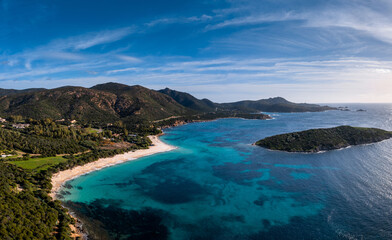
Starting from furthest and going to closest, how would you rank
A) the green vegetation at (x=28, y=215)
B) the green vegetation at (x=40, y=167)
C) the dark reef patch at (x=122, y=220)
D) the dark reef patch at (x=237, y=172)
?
the dark reef patch at (x=237, y=172)
the dark reef patch at (x=122, y=220)
the green vegetation at (x=40, y=167)
the green vegetation at (x=28, y=215)

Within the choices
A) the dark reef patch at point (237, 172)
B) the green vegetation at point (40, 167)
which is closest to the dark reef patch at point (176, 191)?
the dark reef patch at point (237, 172)

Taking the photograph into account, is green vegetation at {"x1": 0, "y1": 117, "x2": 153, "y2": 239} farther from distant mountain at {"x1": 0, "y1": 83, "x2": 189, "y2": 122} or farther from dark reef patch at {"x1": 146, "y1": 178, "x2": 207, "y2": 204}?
distant mountain at {"x1": 0, "y1": 83, "x2": 189, "y2": 122}

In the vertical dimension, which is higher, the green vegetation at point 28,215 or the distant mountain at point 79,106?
the distant mountain at point 79,106

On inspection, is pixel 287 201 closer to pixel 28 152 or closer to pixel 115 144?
pixel 115 144

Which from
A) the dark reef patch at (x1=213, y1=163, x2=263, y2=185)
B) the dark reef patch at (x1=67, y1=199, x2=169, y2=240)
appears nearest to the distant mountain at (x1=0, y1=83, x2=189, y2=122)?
the dark reef patch at (x1=213, y1=163, x2=263, y2=185)

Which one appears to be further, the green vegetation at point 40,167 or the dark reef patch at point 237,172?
the dark reef patch at point 237,172

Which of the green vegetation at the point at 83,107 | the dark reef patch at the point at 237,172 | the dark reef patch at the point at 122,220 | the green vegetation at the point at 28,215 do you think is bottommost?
the dark reef patch at the point at 122,220

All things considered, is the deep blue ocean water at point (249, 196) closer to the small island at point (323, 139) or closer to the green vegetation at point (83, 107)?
the small island at point (323, 139)

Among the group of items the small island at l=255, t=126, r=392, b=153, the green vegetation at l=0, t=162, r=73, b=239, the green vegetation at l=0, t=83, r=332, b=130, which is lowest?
the green vegetation at l=0, t=162, r=73, b=239
